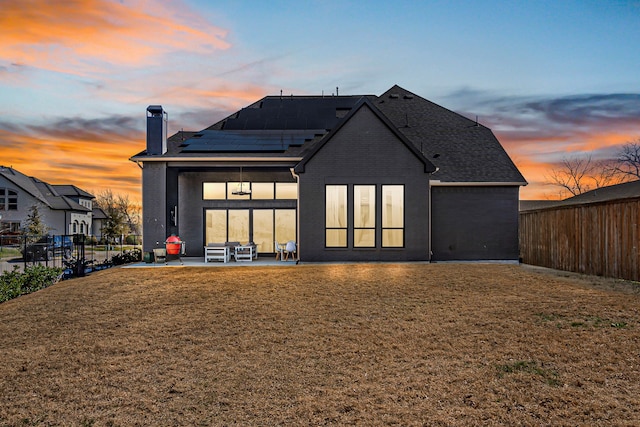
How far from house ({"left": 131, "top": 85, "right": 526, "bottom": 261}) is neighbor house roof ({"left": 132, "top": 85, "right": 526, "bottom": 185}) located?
60 millimetres

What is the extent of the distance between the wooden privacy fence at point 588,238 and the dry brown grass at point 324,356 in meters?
1.96

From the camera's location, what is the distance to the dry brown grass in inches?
167

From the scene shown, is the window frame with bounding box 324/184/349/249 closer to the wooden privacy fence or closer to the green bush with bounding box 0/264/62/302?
the wooden privacy fence

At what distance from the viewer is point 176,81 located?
17.8 metres

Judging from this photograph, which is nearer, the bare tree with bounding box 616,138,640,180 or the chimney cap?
the chimney cap

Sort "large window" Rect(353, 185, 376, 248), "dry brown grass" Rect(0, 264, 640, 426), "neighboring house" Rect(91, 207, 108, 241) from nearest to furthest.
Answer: "dry brown grass" Rect(0, 264, 640, 426) < "large window" Rect(353, 185, 376, 248) < "neighboring house" Rect(91, 207, 108, 241)

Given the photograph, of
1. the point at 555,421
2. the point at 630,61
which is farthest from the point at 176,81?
the point at 630,61

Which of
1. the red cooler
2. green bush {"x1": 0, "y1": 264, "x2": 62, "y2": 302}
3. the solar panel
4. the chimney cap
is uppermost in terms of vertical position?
the chimney cap

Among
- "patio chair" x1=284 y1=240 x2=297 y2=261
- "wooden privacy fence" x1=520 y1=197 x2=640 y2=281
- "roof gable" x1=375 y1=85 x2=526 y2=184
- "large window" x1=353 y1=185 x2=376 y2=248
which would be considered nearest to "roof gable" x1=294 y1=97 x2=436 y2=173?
"roof gable" x1=375 y1=85 x2=526 y2=184

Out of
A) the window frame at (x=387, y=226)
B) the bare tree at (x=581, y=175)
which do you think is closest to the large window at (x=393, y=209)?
the window frame at (x=387, y=226)

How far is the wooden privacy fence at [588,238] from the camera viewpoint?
11508 mm

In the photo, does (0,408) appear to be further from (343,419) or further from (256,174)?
(256,174)

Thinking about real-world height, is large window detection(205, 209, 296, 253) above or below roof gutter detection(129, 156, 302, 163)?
below

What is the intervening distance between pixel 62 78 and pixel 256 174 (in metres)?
8.52
